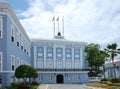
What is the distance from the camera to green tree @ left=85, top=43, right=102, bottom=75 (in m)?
76.9

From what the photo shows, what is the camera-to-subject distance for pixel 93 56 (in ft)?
256

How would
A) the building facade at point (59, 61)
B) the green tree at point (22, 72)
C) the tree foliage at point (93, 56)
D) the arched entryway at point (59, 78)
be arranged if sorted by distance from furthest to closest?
the tree foliage at point (93, 56) → the arched entryway at point (59, 78) → the building facade at point (59, 61) → the green tree at point (22, 72)

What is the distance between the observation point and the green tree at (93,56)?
76.9 metres

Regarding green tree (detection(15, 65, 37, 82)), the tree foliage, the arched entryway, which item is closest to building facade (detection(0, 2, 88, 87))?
the arched entryway

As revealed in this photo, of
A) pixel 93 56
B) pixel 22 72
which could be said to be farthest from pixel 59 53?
pixel 22 72

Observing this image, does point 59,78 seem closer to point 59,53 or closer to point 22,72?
point 59,53

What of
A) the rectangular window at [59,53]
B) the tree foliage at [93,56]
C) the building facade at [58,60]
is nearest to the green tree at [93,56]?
the tree foliage at [93,56]


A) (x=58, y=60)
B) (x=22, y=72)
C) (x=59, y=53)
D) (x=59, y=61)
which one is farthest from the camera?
(x=59, y=53)

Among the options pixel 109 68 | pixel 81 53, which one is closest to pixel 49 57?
pixel 81 53

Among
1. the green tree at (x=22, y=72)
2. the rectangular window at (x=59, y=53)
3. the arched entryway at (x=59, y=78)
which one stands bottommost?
the arched entryway at (x=59, y=78)

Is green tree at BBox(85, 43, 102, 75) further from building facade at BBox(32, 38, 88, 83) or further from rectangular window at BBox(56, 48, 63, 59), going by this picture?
rectangular window at BBox(56, 48, 63, 59)

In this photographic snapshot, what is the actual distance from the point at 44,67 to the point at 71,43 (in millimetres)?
8995

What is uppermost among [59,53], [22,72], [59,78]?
[59,53]

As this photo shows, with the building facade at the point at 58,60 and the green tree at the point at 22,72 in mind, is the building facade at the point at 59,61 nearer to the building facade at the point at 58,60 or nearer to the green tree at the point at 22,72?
the building facade at the point at 58,60
